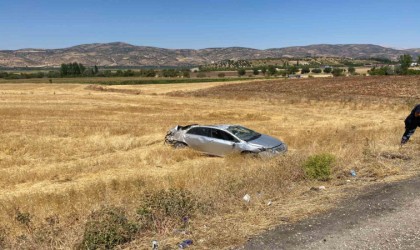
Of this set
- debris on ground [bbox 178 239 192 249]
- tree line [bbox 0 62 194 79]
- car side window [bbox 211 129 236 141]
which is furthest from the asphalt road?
tree line [bbox 0 62 194 79]

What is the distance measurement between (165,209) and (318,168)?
4318mm

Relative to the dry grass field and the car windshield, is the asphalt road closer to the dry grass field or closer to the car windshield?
the dry grass field

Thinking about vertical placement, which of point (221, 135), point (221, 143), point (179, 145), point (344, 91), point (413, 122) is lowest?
point (344, 91)

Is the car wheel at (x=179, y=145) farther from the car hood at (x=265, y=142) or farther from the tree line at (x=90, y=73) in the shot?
the tree line at (x=90, y=73)

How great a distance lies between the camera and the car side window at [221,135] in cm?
1671

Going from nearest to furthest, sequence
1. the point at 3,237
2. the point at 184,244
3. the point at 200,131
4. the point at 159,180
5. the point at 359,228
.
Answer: the point at 184,244 < the point at 359,228 < the point at 3,237 < the point at 159,180 < the point at 200,131

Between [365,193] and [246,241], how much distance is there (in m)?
3.34

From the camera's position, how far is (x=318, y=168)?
980 centimetres

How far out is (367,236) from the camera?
19.2ft

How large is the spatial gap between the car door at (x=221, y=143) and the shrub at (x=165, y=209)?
8.84m

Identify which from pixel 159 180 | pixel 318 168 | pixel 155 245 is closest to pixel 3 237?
pixel 155 245

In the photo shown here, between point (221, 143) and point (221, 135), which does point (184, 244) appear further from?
point (221, 135)

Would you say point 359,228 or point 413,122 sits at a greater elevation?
point 413,122

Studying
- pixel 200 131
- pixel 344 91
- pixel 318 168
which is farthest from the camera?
pixel 344 91
